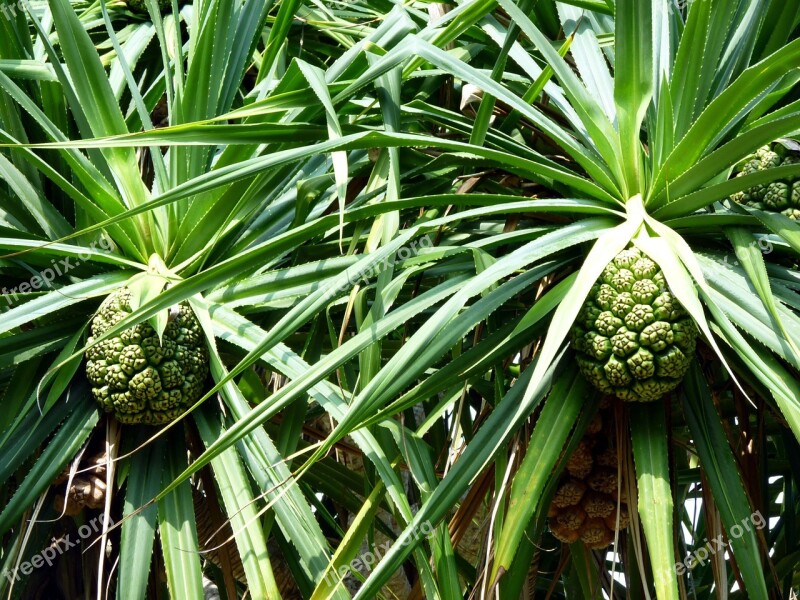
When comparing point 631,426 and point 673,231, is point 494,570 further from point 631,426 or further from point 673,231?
point 673,231

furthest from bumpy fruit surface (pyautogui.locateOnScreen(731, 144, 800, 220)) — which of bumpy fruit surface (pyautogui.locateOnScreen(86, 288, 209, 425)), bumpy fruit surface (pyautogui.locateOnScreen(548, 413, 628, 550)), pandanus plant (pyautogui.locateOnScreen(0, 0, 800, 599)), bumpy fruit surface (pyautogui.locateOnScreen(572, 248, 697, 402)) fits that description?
bumpy fruit surface (pyautogui.locateOnScreen(86, 288, 209, 425))

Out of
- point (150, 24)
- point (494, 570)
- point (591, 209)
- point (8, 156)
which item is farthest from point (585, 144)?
point (150, 24)

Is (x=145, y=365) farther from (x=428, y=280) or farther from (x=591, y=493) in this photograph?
(x=591, y=493)

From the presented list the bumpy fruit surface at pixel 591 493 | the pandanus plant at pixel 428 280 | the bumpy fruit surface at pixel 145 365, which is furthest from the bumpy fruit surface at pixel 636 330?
the bumpy fruit surface at pixel 145 365

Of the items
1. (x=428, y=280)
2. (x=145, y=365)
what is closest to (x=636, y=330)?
(x=428, y=280)

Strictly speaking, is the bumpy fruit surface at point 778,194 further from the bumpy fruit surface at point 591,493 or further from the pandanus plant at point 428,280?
the bumpy fruit surface at point 591,493

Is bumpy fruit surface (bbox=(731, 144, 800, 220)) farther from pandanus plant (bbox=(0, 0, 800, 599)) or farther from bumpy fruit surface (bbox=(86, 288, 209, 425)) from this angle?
bumpy fruit surface (bbox=(86, 288, 209, 425))
